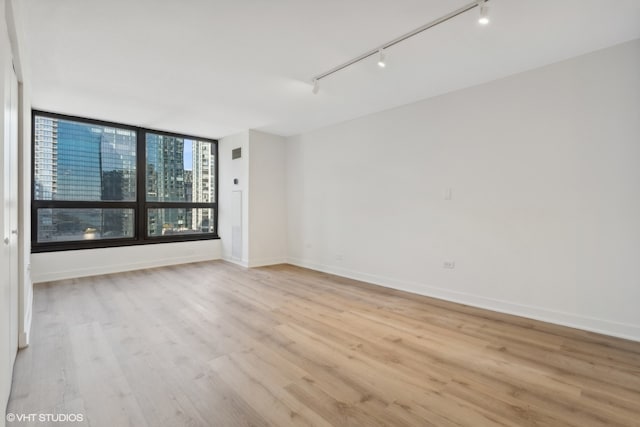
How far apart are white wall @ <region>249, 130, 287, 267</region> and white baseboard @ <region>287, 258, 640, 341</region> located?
74.7 inches

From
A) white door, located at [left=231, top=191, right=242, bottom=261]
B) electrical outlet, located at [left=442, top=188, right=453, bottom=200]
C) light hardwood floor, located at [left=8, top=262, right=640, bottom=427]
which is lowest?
light hardwood floor, located at [left=8, top=262, right=640, bottom=427]

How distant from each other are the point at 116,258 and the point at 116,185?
1319mm

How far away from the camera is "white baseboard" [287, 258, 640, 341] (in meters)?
2.66

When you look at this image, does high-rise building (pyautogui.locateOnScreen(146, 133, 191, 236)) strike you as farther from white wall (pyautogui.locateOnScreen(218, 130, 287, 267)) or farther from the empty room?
white wall (pyautogui.locateOnScreen(218, 130, 287, 267))

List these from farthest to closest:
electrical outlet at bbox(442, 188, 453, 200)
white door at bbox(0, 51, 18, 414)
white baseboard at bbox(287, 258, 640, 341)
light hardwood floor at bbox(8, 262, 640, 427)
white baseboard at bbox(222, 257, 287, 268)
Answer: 1. white baseboard at bbox(222, 257, 287, 268)
2. electrical outlet at bbox(442, 188, 453, 200)
3. white baseboard at bbox(287, 258, 640, 341)
4. light hardwood floor at bbox(8, 262, 640, 427)
5. white door at bbox(0, 51, 18, 414)

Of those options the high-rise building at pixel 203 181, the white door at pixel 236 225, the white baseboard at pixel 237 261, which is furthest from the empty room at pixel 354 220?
the high-rise building at pixel 203 181

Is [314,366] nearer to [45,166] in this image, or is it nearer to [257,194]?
[257,194]

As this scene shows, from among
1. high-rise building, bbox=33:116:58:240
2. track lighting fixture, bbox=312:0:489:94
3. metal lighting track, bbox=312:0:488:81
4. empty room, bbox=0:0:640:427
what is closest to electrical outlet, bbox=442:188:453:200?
empty room, bbox=0:0:640:427

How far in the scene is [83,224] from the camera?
194 inches

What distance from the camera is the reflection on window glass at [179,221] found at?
5.67 m

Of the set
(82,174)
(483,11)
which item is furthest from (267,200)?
(483,11)

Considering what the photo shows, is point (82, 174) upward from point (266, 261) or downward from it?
upward

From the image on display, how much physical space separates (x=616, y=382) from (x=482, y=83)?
307cm

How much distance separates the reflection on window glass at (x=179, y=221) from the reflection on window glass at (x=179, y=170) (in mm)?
229
